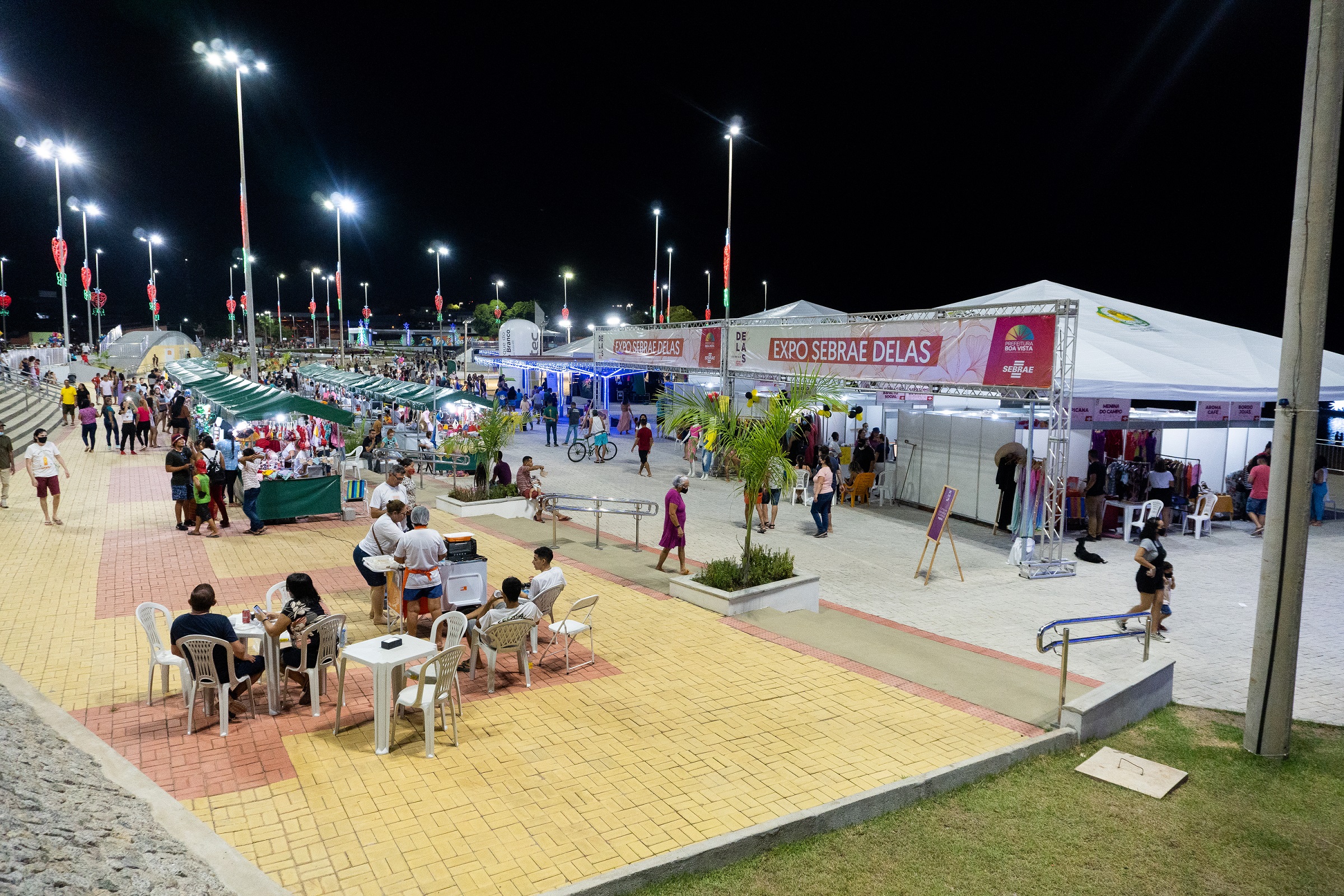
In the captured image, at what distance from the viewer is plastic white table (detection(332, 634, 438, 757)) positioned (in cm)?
616

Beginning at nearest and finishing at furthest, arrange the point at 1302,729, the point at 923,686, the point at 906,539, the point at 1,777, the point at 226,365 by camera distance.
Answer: the point at 1,777 → the point at 1302,729 → the point at 923,686 → the point at 906,539 → the point at 226,365

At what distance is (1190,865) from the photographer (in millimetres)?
5008

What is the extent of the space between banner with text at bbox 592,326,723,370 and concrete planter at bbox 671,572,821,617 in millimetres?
13942

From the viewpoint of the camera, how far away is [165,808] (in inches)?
197

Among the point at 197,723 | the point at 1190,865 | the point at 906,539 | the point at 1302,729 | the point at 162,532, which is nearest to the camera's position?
the point at 1190,865

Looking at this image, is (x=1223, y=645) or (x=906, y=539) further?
(x=906, y=539)

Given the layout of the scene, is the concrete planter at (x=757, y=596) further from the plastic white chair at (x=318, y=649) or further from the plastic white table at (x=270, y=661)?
the plastic white table at (x=270, y=661)

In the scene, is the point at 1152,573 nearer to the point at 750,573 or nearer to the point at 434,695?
the point at 750,573

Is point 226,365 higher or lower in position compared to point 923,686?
higher

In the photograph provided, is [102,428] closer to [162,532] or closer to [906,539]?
[162,532]

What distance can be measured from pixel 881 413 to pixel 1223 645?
1161 centimetres

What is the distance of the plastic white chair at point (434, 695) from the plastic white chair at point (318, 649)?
75cm

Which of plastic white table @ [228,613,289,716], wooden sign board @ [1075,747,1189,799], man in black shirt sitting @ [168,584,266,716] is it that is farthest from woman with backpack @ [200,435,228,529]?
wooden sign board @ [1075,747,1189,799]

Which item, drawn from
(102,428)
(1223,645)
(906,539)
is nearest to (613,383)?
(102,428)
